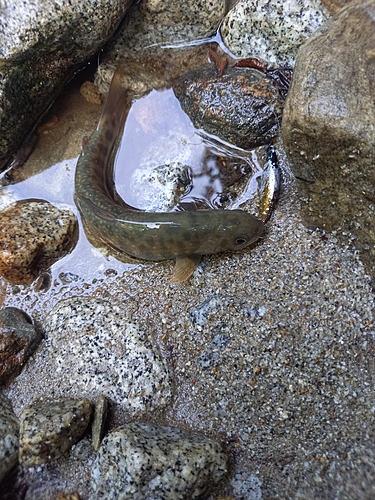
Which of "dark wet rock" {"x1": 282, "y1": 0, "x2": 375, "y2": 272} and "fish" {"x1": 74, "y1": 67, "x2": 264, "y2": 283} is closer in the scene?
"dark wet rock" {"x1": 282, "y1": 0, "x2": 375, "y2": 272}

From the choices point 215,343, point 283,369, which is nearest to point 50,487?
point 215,343

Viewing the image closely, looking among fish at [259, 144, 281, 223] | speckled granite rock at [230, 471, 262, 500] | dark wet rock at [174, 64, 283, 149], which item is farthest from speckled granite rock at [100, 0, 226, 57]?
speckled granite rock at [230, 471, 262, 500]

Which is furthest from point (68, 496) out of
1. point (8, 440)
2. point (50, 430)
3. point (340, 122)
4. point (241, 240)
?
point (340, 122)

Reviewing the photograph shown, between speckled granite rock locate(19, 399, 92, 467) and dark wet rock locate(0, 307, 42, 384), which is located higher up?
dark wet rock locate(0, 307, 42, 384)

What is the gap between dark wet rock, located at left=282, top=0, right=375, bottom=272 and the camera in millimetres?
2896

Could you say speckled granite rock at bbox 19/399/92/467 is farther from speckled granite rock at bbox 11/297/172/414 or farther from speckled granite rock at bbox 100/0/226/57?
speckled granite rock at bbox 100/0/226/57

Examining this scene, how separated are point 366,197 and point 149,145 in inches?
92.4

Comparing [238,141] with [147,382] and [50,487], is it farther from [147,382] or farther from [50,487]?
[50,487]

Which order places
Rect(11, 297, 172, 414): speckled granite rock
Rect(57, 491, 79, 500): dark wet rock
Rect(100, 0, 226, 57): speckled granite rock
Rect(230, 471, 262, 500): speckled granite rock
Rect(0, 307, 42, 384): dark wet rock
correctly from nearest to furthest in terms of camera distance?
Rect(230, 471, 262, 500): speckled granite rock < Rect(57, 491, 79, 500): dark wet rock < Rect(11, 297, 172, 414): speckled granite rock < Rect(0, 307, 42, 384): dark wet rock < Rect(100, 0, 226, 57): speckled granite rock

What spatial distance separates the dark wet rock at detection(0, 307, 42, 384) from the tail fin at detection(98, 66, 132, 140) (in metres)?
2.19

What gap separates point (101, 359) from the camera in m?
3.40

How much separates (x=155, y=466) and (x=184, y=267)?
1633mm

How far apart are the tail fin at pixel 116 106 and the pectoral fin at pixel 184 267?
1.69 meters

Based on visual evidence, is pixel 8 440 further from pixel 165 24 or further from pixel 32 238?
pixel 165 24
